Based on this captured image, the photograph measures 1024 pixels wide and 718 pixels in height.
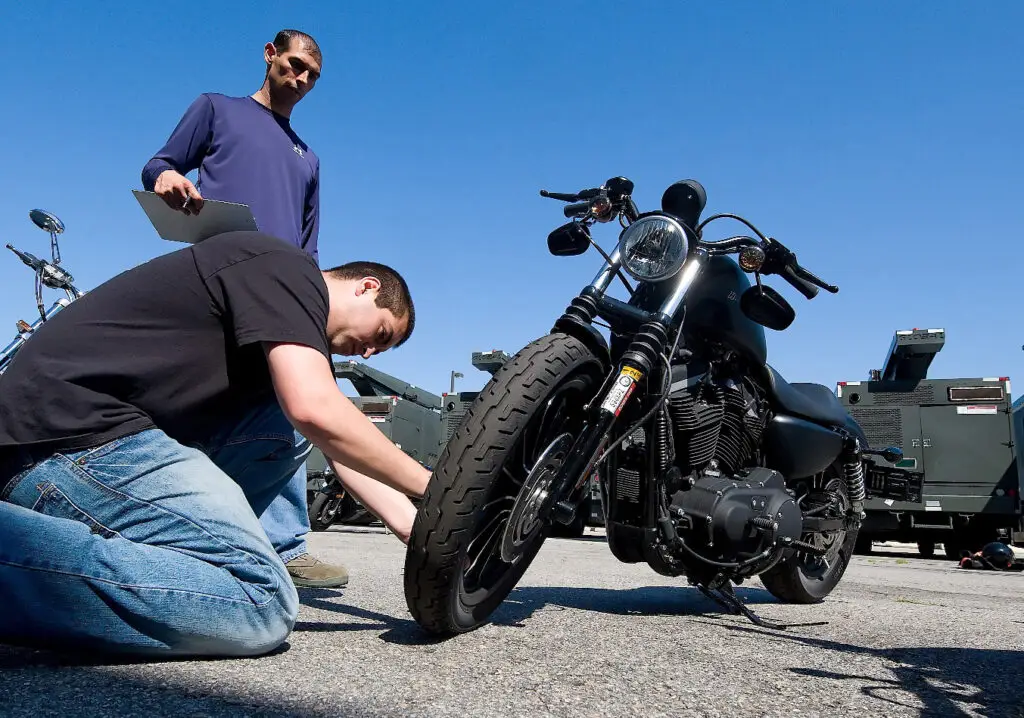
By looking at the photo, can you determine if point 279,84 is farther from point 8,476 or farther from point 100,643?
point 100,643

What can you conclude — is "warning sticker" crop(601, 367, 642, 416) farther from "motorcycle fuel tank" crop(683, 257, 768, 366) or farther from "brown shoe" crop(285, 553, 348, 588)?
"brown shoe" crop(285, 553, 348, 588)

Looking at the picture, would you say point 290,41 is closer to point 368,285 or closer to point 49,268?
point 368,285

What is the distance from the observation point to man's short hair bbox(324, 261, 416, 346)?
7.10ft

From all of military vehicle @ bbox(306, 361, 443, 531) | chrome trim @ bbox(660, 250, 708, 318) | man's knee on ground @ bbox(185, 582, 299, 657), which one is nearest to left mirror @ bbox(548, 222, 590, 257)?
chrome trim @ bbox(660, 250, 708, 318)

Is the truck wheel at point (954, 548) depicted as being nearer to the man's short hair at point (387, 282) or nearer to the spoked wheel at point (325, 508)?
the spoked wheel at point (325, 508)

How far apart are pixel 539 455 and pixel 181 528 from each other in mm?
923

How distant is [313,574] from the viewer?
309 cm

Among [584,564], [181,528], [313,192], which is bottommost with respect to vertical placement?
[584,564]

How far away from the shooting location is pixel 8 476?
5.39 ft

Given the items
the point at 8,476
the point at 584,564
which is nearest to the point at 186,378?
the point at 8,476

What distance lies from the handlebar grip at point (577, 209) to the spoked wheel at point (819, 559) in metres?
1.63

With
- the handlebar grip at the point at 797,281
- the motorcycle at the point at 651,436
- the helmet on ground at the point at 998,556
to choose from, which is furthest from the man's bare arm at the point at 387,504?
the helmet on ground at the point at 998,556

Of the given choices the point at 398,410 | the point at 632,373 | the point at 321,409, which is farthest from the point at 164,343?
the point at 398,410

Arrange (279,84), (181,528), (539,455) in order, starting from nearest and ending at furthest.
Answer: (181,528)
(539,455)
(279,84)
